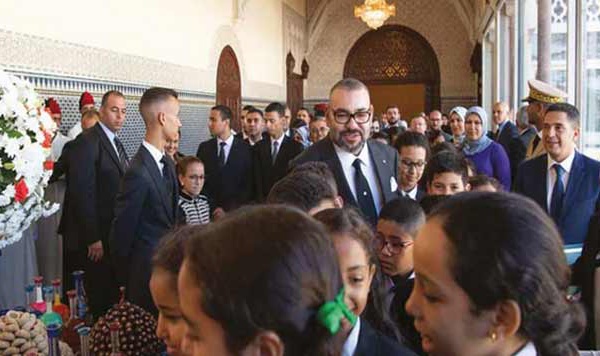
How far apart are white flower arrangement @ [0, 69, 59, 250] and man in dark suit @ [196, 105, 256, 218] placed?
11.8 feet

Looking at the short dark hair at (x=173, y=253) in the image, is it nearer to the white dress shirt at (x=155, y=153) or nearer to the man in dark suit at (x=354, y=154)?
the man in dark suit at (x=354, y=154)

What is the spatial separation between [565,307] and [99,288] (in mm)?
4197

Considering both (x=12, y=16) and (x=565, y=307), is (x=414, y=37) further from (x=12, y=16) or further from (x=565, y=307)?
(x=565, y=307)

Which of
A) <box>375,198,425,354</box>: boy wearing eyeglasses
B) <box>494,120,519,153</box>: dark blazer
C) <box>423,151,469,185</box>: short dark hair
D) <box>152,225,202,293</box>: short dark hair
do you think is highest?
<box>494,120,519,153</box>: dark blazer

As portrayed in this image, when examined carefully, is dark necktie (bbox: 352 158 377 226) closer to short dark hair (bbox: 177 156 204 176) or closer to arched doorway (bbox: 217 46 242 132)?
short dark hair (bbox: 177 156 204 176)

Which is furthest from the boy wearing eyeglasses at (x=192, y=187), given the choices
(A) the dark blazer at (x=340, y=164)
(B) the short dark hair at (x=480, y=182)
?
(B) the short dark hair at (x=480, y=182)

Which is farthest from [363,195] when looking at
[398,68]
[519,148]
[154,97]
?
[398,68]

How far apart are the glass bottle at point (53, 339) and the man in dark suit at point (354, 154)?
165 cm

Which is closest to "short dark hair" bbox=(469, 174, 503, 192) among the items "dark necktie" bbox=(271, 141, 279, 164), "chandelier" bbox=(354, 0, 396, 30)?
"dark necktie" bbox=(271, 141, 279, 164)

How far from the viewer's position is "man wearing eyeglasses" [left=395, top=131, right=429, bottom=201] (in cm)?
384

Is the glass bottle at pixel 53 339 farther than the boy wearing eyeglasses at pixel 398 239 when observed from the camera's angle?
No

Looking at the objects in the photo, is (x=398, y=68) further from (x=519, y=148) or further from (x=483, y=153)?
(x=483, y=153)

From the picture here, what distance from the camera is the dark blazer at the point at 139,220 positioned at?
3516mm

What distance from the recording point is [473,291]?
1376 millimetres
